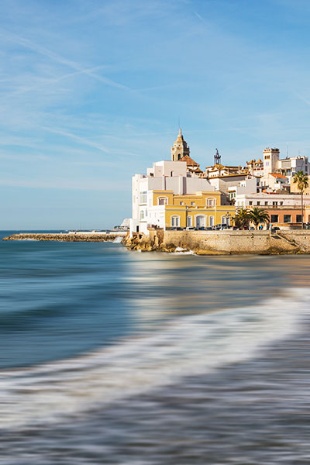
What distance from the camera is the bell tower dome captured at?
125250mm

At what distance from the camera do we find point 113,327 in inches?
669

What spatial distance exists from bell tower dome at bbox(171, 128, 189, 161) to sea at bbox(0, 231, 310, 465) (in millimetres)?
103440

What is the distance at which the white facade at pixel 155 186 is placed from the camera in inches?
2726

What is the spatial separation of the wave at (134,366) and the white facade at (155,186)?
1992 inches

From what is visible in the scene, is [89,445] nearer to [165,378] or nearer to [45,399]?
[45,399]

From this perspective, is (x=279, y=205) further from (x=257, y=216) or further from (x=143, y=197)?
(x=143, y=197)

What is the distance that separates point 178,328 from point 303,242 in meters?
42.4

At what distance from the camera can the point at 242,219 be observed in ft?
208

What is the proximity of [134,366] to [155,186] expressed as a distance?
196ft

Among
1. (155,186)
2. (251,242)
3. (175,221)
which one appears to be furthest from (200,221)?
(251,242)

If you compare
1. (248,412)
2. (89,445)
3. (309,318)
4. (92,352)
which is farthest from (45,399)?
(309,318)

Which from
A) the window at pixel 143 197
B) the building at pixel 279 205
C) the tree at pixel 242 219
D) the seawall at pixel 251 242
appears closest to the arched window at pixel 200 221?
the tree at pixel 242 219

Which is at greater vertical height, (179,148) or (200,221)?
(179,148)

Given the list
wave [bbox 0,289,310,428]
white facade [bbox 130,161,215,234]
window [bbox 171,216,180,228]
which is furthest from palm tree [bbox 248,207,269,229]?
wave [bbox 0,289,310,428]
